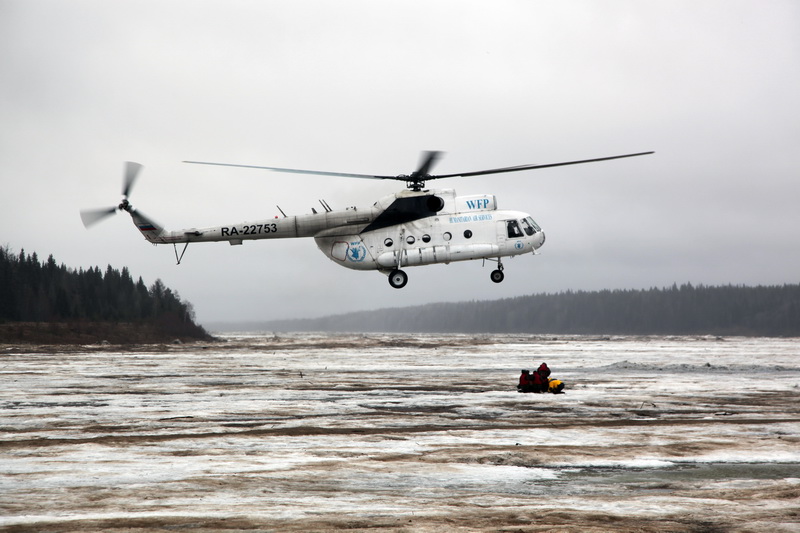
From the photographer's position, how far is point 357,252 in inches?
1422

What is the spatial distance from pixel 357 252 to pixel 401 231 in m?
2.14

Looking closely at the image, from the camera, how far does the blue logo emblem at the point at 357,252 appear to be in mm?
36062

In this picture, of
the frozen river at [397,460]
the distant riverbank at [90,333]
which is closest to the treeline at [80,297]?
the distant riverbank at [90,333]

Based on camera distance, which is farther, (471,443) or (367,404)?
(367,404)

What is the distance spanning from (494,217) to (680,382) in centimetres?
1040

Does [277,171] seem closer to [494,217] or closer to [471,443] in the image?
[494,217]

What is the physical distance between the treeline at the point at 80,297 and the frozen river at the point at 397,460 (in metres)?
84.8

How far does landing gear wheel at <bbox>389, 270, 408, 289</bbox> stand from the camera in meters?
36.4

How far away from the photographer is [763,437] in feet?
54.8

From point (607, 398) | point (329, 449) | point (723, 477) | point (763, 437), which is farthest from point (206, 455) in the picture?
point (607, 398)

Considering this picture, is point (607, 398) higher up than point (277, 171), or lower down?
lower down

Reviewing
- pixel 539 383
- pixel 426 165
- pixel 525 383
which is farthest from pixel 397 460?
pixel 426 165

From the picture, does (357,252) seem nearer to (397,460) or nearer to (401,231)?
(401,231)

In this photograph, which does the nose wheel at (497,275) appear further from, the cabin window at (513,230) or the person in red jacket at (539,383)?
the person in red jacket at (539,383)
